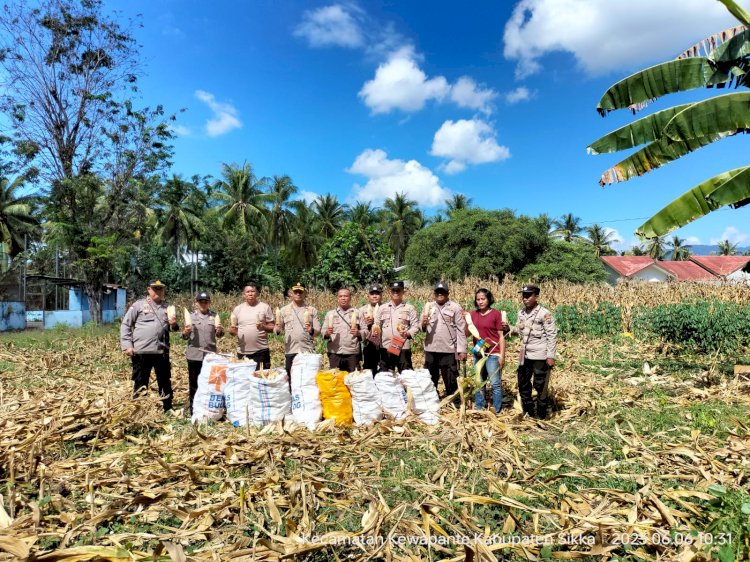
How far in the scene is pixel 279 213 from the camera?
41500 millimetres

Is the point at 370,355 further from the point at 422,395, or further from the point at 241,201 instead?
the point at 241,201

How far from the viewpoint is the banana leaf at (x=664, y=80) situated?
6488mm

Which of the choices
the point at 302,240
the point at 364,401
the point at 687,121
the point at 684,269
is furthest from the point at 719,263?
the point at 364,401

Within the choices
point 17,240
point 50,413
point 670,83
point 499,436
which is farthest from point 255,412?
point 17,240

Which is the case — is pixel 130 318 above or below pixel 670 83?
below

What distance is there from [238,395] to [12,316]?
22196 mm

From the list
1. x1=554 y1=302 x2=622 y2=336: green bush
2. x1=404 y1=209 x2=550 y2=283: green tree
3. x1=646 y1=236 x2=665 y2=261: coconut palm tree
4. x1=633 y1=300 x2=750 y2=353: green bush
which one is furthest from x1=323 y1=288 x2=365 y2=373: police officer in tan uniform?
x1=646 y1=236 x2=665 y2=261: coconut palm tree

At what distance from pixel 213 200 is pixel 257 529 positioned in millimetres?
40187

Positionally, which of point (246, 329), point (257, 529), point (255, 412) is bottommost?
point (257, 529)

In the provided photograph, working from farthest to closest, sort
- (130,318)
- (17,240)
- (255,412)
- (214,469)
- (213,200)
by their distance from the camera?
(213,200)
(17,240)
(130,318)
(255,412)
(214,469)

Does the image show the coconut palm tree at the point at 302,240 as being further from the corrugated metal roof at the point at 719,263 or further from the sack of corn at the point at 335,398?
the corrugated metal roof at the point at 719,263

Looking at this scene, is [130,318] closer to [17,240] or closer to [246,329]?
[246,329]

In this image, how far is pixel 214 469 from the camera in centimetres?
398

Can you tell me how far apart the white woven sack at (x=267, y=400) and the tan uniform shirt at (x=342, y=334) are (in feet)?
3.99
